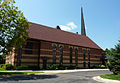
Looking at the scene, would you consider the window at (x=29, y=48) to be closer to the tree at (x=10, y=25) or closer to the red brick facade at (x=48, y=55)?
the red brick facade at (x=48, y=55)

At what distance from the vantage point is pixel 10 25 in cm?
1463

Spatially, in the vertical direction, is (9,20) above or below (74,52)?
above

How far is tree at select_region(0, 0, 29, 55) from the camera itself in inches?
563

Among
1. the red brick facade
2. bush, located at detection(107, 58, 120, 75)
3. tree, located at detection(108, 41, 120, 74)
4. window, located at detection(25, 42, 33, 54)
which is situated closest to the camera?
bush, located at detection(107, 58, 120, 75)

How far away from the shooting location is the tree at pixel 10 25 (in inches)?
563

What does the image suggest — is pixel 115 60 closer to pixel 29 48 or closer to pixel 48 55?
pixel 48 55

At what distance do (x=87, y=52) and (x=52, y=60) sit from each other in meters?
13.6

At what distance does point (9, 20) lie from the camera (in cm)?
1448

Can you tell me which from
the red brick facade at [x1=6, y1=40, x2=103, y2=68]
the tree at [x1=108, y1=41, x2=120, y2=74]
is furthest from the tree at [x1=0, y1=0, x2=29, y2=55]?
the tree at [x1=108, y1=41, x2=120, y2=74]

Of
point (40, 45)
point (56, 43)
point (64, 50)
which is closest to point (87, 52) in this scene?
point (64, 50)

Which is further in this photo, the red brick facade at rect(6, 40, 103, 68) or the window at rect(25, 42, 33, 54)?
the window at rect(25, 42, 33, 54)

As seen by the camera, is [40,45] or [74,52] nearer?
[40,45]

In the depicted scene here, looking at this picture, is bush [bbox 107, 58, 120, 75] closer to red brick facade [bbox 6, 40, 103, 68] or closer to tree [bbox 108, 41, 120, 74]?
tree [bbox 108, 41, 120, 74]

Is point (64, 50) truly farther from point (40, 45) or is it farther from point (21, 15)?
point (21, 15)
